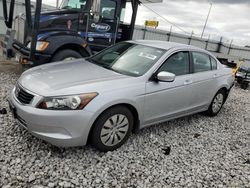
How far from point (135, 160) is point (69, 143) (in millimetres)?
971

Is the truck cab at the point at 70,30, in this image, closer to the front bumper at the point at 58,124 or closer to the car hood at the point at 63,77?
the car hood at the point at 63,77

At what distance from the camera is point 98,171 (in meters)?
3.15

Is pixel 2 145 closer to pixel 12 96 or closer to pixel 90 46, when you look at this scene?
pixel 12 96

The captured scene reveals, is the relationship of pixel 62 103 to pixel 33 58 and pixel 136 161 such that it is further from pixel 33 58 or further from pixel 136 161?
pixel 33 58

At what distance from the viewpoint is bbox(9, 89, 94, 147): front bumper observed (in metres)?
2.99

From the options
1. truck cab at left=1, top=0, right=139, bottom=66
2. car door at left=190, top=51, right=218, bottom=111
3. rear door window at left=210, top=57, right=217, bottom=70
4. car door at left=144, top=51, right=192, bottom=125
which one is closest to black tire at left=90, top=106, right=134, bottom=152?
car door at left=144, top=51, right=192, bottom=125

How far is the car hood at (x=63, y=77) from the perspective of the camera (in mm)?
3192

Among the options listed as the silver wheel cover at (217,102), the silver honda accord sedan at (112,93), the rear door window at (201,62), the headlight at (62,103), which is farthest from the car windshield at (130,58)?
the silver wheel cover at (217,102)

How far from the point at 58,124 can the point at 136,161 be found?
47.6 inches

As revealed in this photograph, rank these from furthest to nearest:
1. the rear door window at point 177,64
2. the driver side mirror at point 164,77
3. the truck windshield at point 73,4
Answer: the truck windshield at point 73,4 < the rear door window at point 177,64 < the driver side mirror at point 164,77

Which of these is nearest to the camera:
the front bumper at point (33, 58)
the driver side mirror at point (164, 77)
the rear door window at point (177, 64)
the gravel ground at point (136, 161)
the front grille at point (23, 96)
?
the gravel ground at point (136, 161)

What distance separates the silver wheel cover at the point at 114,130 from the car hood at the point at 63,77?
545 millimetres

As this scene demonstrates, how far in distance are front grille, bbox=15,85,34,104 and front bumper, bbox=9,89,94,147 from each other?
0.09 metres

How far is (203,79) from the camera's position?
4812mm
